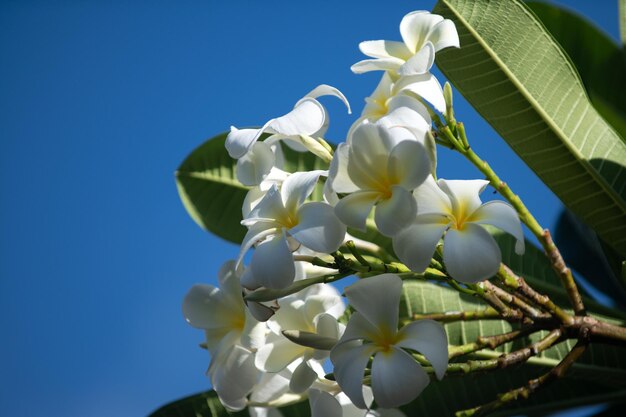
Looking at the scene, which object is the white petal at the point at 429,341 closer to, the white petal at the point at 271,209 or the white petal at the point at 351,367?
the white petal at the point at 351,367

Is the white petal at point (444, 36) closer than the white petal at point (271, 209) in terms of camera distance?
No

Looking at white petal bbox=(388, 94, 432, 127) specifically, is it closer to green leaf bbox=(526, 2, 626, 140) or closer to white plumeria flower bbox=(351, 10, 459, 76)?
white plumeria flower bbox=(351, 10, 459, 76)

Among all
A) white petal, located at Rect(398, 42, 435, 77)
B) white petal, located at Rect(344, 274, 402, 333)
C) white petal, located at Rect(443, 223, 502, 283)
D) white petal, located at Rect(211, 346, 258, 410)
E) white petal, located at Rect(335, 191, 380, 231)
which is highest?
white petal, located at Rect(398, 42, 435, 77)

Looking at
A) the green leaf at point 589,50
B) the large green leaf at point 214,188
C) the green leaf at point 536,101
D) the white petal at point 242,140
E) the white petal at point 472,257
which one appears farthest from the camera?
the green leaf at point 589,50

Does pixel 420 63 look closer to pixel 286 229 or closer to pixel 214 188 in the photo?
pixel 286 229

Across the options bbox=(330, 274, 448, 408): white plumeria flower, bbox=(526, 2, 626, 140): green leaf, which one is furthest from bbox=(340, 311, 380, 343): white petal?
bbox=(526, 2, 626, 140): green leaf

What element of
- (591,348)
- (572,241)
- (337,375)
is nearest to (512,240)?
(591,348)

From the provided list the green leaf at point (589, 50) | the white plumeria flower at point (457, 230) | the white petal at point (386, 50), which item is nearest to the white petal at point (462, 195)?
the white plumeria flower at point (457, 230)
